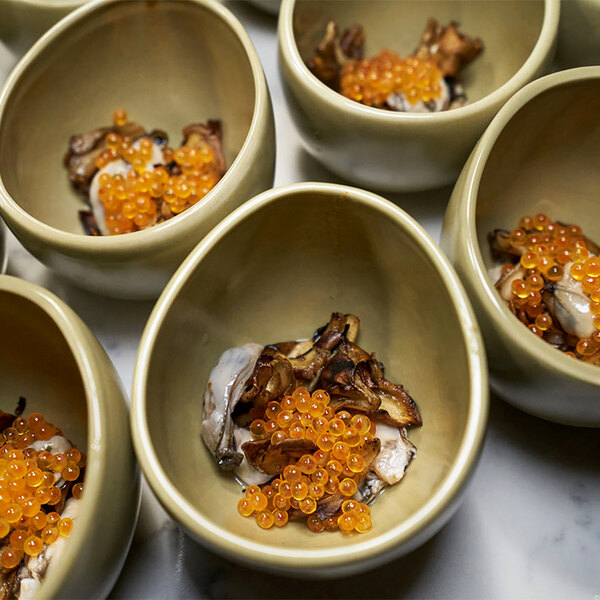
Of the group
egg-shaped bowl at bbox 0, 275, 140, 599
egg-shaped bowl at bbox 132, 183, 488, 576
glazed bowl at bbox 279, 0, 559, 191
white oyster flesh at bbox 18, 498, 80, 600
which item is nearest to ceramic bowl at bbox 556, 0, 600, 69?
glazed bowl at bbox 279, 0, 559, 191

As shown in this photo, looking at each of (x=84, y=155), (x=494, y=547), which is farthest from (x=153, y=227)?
(x=494, y=547)

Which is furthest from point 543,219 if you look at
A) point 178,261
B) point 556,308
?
point 178,261

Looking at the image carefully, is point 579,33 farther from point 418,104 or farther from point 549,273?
point 549,273

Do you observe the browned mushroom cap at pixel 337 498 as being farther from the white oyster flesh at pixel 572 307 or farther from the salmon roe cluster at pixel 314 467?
the white oyster flesh at pixel 572 307

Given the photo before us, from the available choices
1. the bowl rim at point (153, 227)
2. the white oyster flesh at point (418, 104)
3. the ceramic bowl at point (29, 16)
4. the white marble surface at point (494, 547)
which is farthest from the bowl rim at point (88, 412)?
the white oyster flesh at point (418, 104)

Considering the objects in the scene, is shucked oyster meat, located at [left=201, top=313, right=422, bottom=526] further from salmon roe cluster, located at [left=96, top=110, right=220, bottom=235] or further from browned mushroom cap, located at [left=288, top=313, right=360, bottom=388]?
salmon roe cluster, located at [left=96, top=110, right=220, bottom=235]

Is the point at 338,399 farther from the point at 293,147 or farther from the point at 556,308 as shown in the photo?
the point at 293,147
